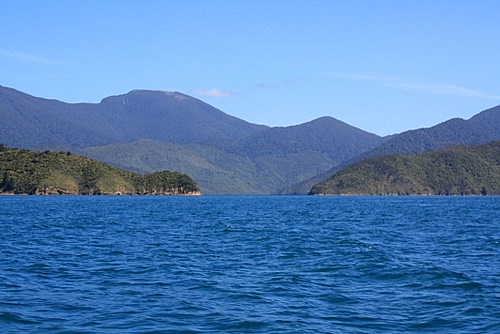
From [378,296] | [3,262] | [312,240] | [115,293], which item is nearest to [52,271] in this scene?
[3,262]

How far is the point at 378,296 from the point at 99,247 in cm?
2682

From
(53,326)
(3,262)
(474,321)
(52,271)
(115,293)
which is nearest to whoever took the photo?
(53,326)

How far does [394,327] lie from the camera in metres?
26.7

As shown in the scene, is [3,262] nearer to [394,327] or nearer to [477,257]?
[394,327]

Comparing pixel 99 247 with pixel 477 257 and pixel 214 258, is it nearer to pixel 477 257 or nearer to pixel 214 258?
pixel 214 258

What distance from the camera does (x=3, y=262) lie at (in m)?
42.8

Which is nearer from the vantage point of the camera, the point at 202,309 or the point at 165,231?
the point at 202,309

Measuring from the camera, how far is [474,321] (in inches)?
1099

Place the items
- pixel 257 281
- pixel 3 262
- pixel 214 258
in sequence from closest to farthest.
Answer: pixel 257 281 → pixel 3 262 → pixel 214 258

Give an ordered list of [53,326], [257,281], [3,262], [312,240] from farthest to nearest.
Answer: [312,240], [3,262], [257,281], [53,326]

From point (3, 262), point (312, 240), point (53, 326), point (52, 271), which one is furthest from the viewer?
point (312, 240)

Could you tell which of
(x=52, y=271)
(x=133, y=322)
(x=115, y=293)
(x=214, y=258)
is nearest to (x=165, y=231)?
(x=214, y=258)

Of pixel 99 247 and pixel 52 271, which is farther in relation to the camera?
pixel 99 247

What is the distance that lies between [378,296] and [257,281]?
685cm
